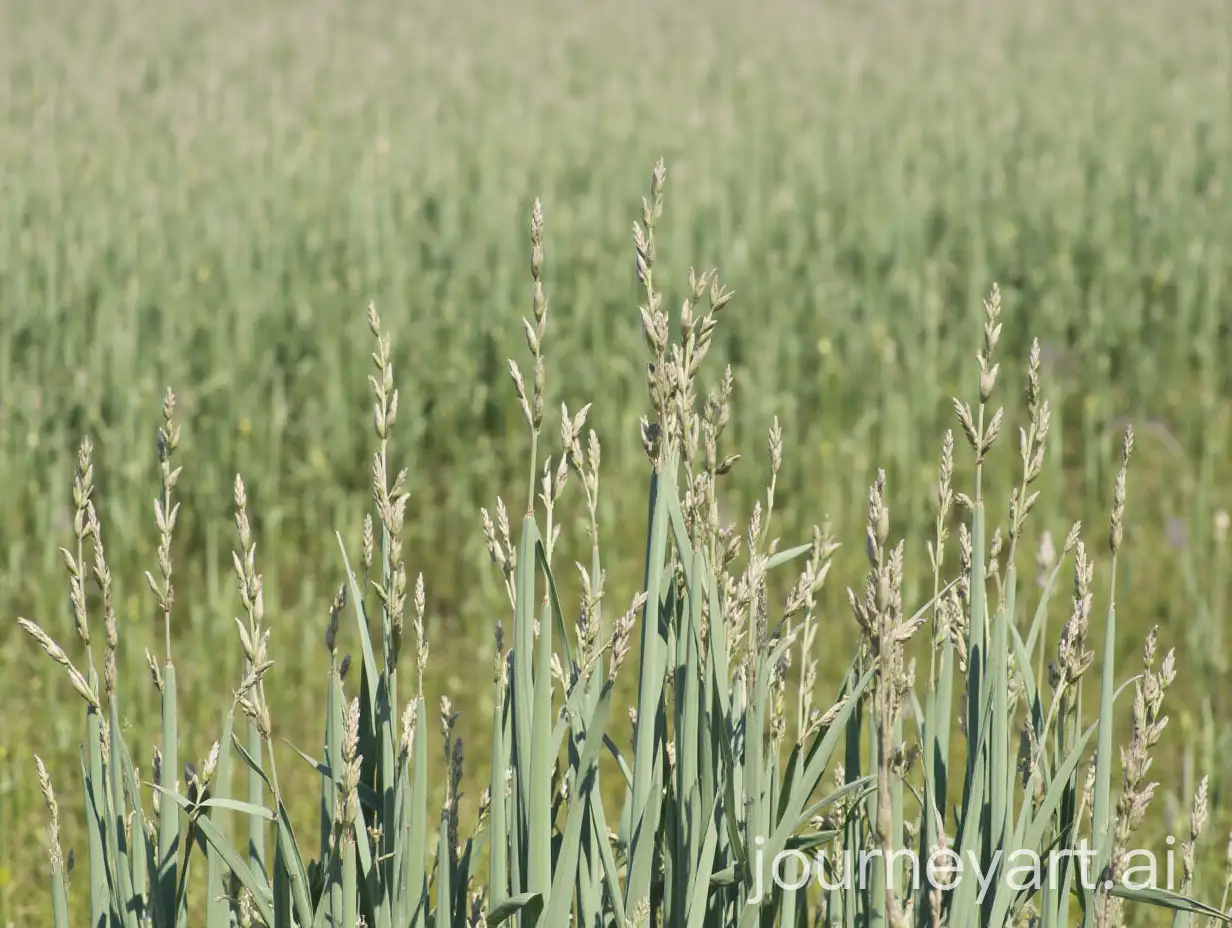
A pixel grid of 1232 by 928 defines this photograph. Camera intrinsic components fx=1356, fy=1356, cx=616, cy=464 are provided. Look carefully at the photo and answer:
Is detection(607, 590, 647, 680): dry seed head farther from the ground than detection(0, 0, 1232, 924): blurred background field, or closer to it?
closer to it

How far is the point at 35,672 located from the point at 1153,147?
6298 millimetres

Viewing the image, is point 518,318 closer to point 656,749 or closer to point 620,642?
point 656,749

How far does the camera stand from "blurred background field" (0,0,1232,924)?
13.2 ft

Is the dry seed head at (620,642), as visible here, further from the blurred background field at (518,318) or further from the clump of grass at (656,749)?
the blurred background field at (518,318)

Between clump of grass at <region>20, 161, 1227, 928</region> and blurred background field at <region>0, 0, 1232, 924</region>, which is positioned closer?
clump of grass at <region>20, 161, 1227, 928</region>

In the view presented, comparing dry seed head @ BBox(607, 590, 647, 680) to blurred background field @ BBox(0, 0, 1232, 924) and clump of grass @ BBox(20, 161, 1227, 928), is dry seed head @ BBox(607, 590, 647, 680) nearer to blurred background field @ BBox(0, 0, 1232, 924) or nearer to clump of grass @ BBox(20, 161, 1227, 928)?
clump of grass @ BBox(20, 161, 1227, 928)

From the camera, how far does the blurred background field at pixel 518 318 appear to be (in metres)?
4.02

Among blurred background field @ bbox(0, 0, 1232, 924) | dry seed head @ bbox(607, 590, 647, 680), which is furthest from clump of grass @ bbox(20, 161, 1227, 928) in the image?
blurred background field @ bbox(0, 0, 1232, 924)

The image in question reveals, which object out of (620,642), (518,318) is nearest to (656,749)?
(620,642)

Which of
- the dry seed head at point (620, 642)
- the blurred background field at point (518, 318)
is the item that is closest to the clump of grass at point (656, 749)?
the dry seed head at point (620, 642)

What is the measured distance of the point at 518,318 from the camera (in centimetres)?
546

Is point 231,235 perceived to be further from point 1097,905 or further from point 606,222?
point 1097,905

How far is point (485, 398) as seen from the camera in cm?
508

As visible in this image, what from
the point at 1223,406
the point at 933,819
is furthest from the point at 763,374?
the point at 933,819
